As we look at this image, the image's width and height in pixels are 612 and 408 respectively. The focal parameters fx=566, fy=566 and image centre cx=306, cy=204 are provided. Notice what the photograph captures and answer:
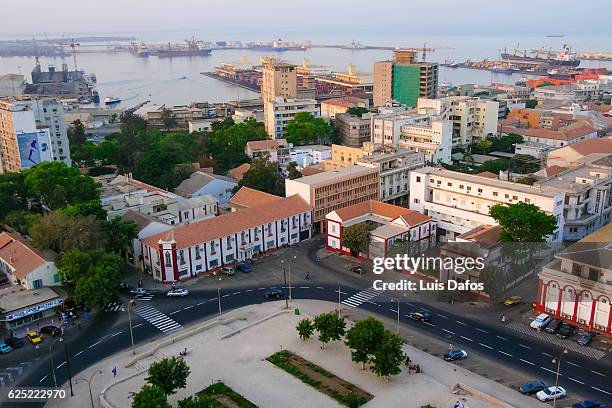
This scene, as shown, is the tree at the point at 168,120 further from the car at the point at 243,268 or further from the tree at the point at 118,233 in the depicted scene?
the car at the point at 243,268

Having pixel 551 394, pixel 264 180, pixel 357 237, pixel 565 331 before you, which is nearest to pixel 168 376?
pixel 551 394

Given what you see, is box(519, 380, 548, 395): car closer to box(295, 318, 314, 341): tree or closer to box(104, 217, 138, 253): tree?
box(295, 318, 314, 341): tree

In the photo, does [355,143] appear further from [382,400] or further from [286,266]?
[382,400]

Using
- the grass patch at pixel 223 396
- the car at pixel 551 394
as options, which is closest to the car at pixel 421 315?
the car at pixel 551 394

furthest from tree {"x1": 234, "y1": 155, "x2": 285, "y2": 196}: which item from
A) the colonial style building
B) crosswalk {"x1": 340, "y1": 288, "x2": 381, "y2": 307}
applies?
crosswalk {"x1": 340, "y1": 288, "x2": 381, "y2": 307}

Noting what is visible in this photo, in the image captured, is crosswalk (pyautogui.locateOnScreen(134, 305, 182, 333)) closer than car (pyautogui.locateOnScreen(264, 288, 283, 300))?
Yes

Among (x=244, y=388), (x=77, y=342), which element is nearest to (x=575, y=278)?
(x=244, y=388)
